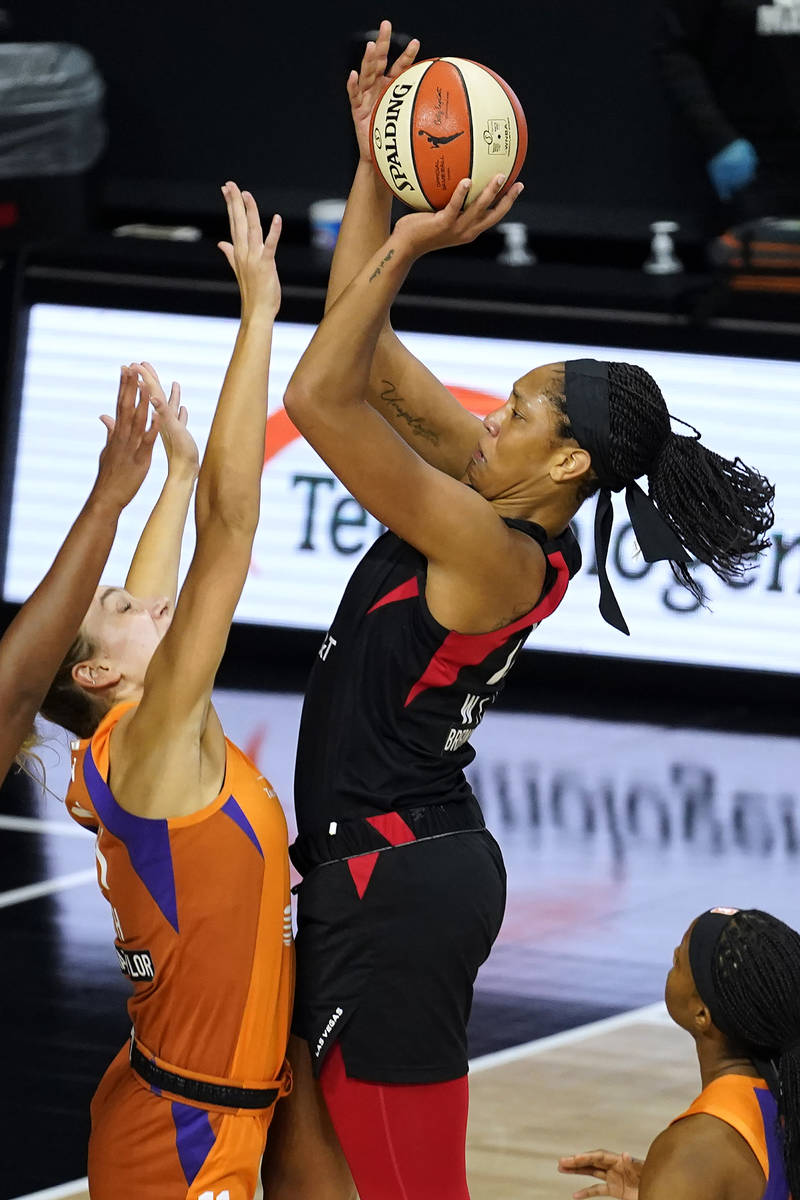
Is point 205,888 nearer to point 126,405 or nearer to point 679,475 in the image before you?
point 126,405

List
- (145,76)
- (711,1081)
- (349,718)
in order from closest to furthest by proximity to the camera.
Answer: (711,1081) < (349,718) < (145,76)

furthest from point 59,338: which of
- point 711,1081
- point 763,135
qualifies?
point 711,1081

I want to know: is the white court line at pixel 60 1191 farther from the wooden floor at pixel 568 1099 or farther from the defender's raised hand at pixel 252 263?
the defender's raised hand at pixel 252 263

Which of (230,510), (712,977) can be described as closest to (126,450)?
(230,510)

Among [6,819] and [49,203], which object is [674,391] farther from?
[49,203]

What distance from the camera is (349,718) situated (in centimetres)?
344

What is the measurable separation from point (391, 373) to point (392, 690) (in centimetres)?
68

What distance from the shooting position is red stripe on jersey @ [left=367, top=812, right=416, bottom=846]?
342 centimetres

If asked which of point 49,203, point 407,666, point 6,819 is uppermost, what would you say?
point 407,666

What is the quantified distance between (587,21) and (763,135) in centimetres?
211

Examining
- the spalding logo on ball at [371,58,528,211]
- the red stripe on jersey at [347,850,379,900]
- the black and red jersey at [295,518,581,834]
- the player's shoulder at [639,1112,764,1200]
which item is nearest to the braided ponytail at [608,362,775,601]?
the black and red jersey at [295,518,581,834]

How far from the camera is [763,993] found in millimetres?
3160

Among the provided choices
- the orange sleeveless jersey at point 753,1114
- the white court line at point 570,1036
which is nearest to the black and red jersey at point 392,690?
the orange sleeveless jersey at point 753,1114

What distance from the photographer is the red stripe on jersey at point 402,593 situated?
3385 millimetres
